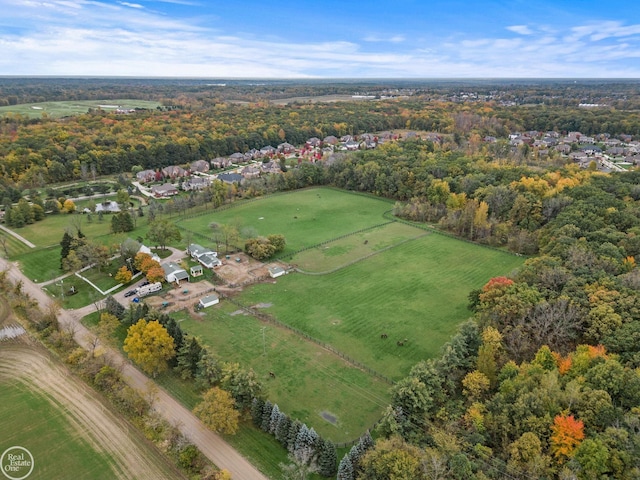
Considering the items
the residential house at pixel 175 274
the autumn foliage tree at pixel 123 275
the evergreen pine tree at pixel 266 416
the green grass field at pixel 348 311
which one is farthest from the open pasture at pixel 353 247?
the evergreen pine tree at pixel 266 416

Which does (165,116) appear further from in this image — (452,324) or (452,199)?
(452,324)

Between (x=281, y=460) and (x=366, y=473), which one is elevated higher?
(x=366, y=473)

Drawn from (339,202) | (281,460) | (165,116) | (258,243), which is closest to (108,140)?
(165,116)

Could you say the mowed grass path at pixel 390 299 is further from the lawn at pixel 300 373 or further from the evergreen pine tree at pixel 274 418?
the evergreen pine tree at pixel 274 418

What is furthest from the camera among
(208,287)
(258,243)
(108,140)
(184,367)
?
(108,140)

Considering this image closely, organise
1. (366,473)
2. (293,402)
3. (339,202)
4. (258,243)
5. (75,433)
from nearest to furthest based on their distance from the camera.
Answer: (366,473) < (75,433) < (293,402) < (258,243) < (339,202)

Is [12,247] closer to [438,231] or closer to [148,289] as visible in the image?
[148,289]
